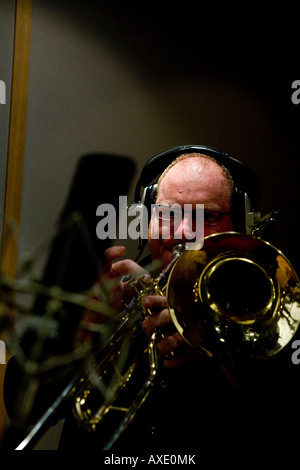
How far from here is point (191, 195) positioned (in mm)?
1507

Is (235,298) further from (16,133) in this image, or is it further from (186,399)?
(16,133)

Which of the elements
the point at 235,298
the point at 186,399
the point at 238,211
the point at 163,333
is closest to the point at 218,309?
the point at 235,298

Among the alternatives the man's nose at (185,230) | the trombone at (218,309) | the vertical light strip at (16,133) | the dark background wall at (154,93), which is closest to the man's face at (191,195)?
the man's nose at (185,230)

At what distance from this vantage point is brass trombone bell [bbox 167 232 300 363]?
1146 mm

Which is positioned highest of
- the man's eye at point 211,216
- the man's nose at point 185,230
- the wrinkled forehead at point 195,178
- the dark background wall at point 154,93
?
the dark background wall at point 154,93

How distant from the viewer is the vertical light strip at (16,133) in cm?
167

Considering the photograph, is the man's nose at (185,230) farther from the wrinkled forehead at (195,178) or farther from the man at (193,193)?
the wrinkled forehead at (195,178)

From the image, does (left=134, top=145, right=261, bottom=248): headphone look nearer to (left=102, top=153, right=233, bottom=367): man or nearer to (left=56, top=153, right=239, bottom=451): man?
(left=102, top=153, right=233, bottom=367): man

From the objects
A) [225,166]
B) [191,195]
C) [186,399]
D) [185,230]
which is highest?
[225,166]

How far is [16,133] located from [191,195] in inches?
28.3

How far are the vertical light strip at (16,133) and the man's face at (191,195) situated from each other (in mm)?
538

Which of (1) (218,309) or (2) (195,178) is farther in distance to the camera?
(2) (195,178)
